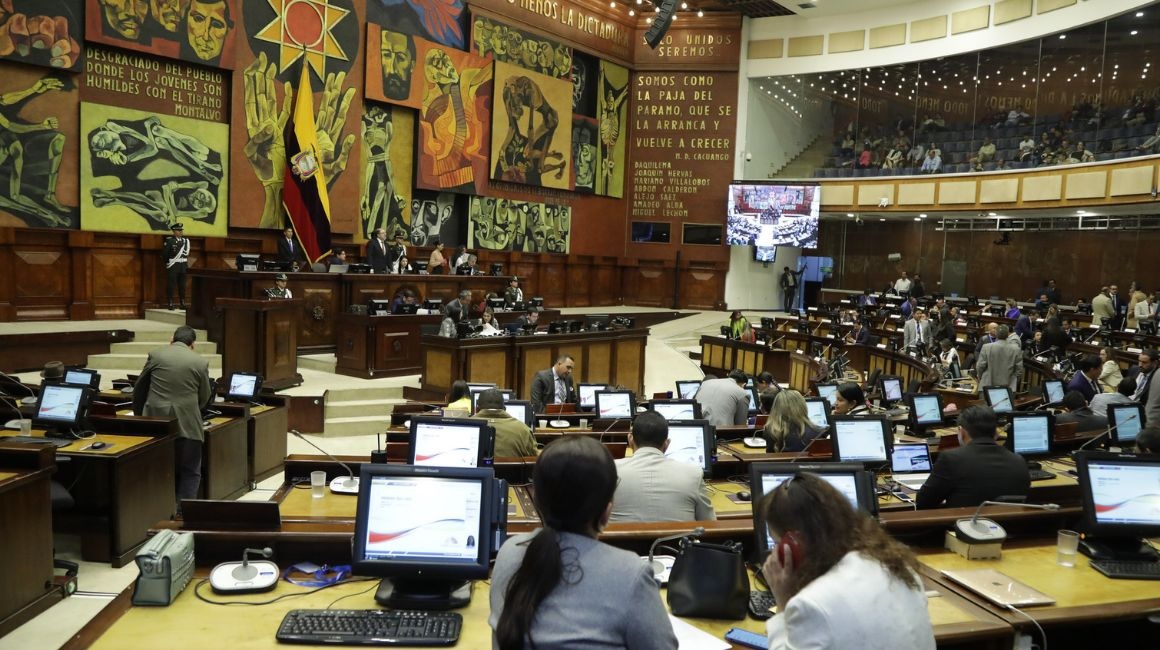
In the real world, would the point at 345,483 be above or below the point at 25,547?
above

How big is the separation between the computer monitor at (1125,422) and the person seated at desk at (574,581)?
635 centimetres

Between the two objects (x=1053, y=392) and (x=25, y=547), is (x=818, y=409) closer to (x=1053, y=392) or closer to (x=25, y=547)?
(x=1053, y=392)

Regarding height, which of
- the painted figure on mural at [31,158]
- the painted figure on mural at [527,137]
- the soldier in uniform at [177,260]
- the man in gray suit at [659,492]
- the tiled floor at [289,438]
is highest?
the painted figure on mural at [527,137]

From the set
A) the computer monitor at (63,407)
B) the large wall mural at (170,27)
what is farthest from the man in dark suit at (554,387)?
the large wall mural at (170,27)

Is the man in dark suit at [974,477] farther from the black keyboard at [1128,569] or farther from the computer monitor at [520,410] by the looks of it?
the computer monitor at [520,410]

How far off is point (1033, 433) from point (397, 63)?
1311 cm

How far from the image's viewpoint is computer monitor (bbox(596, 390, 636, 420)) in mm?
6996

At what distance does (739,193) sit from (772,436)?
1572 centimetres

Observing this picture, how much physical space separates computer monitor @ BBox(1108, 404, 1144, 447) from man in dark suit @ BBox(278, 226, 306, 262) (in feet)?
36.5

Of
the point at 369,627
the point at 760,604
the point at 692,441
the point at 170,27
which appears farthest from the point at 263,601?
the point at 170,27

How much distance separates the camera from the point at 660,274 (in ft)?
70.8

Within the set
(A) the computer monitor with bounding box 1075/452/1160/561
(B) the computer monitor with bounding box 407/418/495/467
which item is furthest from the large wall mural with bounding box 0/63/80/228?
(A) the computer monitor with bounding box 1075/452/1160/561

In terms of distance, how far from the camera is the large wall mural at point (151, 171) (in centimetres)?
1213

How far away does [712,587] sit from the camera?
279 cm
